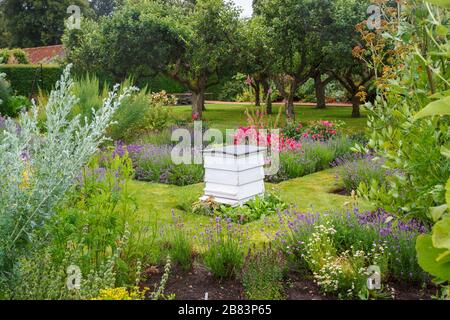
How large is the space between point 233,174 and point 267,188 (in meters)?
1.36

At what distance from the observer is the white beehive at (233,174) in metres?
6.33

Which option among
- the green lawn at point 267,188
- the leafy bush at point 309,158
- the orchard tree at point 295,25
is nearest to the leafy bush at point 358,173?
the green lawn at point 267,188

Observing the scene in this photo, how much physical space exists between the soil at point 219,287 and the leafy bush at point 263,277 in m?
0.11

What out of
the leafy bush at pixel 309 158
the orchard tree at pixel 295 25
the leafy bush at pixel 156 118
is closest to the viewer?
the leafy bush at pixel 309 158

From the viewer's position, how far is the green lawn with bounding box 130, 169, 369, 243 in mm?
6090

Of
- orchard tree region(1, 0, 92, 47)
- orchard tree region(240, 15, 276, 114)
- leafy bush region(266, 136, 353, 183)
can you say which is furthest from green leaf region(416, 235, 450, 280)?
orchard tree region(1, 0, 92, 47)

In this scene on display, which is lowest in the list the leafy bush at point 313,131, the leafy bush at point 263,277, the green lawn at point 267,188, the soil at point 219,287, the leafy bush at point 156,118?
the green lawn at point 267,188

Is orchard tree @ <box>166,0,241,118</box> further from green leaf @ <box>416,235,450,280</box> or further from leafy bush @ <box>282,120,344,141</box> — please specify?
green leaf @ <box>416,235,450,280</box>

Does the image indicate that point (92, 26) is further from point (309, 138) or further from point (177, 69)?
point (309, 138)

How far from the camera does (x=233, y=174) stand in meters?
6.35

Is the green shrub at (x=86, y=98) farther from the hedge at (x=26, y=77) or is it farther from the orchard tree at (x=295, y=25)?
the hedge at (x=26, y=77)

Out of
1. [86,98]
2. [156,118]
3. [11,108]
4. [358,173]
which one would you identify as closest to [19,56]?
[11,108]

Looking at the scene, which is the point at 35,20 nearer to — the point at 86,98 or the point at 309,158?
the point at 86,98

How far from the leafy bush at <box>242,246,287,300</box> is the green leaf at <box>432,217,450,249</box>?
294 cm
